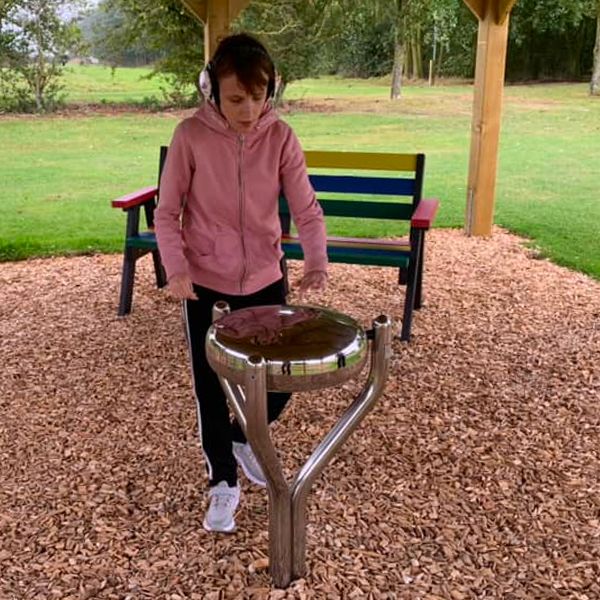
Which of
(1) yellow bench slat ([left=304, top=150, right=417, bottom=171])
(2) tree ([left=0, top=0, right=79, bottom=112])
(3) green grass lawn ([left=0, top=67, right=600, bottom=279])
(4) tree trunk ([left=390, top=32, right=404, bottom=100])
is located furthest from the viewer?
(4) tree trunk ([left=390, top=32, right=404, bottom=100])

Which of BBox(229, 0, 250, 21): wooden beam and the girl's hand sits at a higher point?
BBox(229, 0, 250, 21): wooden beam

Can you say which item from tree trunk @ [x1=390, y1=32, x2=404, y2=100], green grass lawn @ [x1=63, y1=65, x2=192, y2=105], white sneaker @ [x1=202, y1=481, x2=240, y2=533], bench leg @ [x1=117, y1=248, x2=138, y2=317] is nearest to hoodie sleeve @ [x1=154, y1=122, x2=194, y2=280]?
white sneaker @ [x1=202, y1=481, x2=240, y2=533]

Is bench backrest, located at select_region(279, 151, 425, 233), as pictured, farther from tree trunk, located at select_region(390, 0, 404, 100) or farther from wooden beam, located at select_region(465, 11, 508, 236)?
tree trunk, located at select_region(390, 0, 404, 100)

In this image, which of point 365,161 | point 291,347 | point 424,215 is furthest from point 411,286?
point 291,347

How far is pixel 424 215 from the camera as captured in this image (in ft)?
15.4

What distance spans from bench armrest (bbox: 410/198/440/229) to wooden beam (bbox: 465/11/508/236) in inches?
81.5

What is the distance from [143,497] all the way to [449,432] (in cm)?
138

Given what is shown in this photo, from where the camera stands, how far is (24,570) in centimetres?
252

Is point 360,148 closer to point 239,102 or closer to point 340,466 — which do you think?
point 340,466

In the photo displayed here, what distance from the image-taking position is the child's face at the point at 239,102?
229cm

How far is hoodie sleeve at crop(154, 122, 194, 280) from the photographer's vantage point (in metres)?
2.39

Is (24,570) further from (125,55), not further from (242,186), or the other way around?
(125,55)

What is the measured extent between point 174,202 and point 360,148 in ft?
40.0

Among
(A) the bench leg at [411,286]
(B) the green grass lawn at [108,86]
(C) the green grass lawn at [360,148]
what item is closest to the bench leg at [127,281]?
(A) the bench leg at [411,286]
